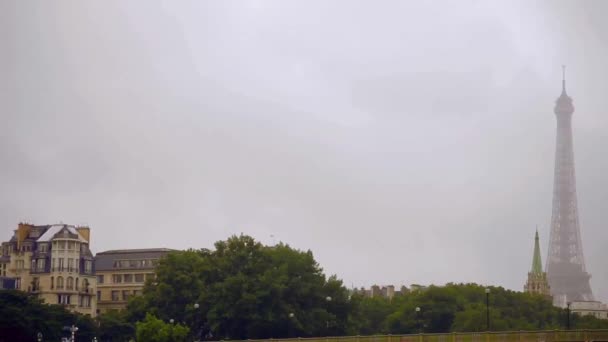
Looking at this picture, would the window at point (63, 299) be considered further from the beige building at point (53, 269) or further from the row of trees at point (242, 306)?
the row of trees at point (242, 306)

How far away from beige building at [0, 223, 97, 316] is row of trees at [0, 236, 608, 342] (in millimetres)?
30510

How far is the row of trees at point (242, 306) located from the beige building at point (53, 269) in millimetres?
30510

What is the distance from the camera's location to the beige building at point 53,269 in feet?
637

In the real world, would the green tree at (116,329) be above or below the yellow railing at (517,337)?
above

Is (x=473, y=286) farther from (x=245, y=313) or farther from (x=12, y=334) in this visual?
(x=12, y=334)

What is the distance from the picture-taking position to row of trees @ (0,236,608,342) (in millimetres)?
142000

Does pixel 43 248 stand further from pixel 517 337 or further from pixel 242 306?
pixel 517 337

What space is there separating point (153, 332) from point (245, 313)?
3118cm

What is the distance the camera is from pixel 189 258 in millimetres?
153375

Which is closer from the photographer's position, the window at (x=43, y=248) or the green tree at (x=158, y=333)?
the green tree at (x=158, y=333)

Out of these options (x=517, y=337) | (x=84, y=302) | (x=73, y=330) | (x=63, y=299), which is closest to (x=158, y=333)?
(x=73, y=330)

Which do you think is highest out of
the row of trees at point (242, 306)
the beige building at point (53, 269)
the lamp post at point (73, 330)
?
the beige building at point (53, 269)

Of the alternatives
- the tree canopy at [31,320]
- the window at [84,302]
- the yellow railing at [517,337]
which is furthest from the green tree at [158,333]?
the window at [84,302]

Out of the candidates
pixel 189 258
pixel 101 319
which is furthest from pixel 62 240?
pixel 189 258
